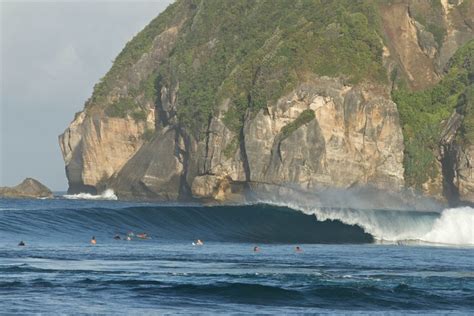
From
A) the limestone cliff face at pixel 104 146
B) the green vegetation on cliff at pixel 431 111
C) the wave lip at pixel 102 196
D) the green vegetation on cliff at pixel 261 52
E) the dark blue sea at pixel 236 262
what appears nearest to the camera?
the dark blue sea at pixel 236 262

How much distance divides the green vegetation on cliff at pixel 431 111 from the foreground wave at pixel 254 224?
89.2ft

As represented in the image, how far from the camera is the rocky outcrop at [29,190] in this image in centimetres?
13725

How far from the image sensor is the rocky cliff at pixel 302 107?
3688 inches

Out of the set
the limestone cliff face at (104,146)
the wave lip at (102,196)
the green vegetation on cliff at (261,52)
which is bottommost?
the wave lip at (102,196)

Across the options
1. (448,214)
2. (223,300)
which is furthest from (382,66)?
(223,300)

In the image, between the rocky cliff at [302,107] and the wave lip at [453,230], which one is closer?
the wave lip at [453,230]

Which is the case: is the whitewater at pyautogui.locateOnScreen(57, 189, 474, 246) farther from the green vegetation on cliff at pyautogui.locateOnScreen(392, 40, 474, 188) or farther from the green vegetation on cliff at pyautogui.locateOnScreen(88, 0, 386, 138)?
the green vegetation on cliff at pyautogui.locateOnScreen(392, 40, 474, 188)

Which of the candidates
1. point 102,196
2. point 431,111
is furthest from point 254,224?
point 102,196

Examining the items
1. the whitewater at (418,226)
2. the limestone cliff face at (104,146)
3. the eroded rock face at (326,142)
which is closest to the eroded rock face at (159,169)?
the limestone cliff face at (104,146)

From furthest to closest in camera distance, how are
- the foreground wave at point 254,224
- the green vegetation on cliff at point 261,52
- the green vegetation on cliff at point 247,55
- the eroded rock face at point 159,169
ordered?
the eroded rock face at point 159,169 → the green vegetation on cliff at point 247,55 → the green vegetation on cliff at point 261,52 → the foreground wave at point 254,224

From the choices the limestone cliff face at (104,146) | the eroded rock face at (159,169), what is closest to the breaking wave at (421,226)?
the eroded rock face at (159,169)

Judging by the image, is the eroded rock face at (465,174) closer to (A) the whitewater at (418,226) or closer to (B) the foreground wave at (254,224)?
(B) the foreground wave at (254,224)

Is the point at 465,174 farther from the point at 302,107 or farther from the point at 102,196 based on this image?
the point at 102,196

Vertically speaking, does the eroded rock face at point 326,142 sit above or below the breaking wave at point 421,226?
above
